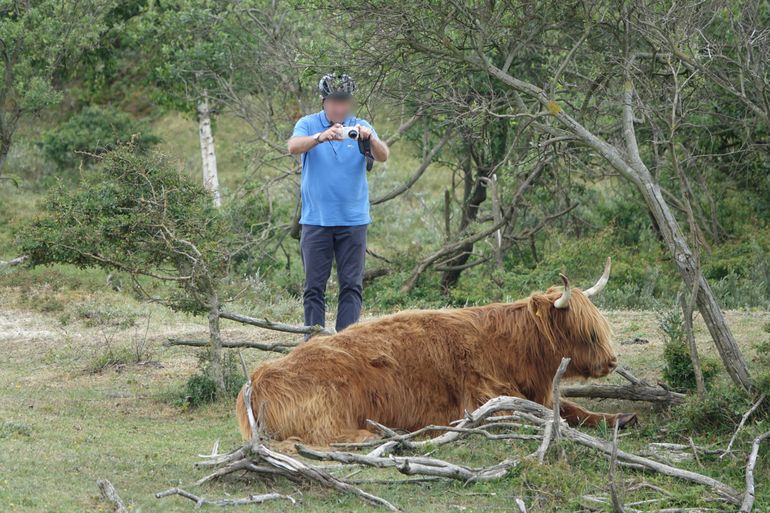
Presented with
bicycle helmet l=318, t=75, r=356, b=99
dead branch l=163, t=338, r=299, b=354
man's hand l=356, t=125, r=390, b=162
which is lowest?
dead branch l=163, t=338, r=299, b=354

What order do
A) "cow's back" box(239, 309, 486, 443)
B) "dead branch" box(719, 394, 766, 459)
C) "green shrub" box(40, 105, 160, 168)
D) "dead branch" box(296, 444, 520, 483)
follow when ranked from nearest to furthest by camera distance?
"dead branch" box(296, 444, 520, 483), "dead branch" box(719, 394, 766, 459), "cow's back" box(239, 309, 486, 443), "green shrub" box(40, 105, 160, 168)

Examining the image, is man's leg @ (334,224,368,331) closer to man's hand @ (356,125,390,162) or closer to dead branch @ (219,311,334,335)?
dead branch @ (219,311,334,335)

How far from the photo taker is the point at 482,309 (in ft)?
25.7

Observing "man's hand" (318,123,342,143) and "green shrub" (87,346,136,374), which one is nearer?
"man's hand" (318,123,342,143)

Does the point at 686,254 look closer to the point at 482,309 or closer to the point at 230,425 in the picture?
the point at 482,309

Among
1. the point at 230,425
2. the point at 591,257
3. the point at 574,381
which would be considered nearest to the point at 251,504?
the point at 230,425

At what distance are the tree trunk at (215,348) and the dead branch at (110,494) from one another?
291 cm

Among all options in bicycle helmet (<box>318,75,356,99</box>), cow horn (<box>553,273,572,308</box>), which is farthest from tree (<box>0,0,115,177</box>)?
cow horn (<box>553,273,572,308</box>)

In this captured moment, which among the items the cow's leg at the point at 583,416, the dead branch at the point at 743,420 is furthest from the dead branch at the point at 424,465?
the cow's leg at the point at 583,416

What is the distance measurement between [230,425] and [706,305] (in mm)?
3469

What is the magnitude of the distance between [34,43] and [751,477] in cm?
1523

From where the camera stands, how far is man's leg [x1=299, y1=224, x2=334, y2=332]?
8633mm

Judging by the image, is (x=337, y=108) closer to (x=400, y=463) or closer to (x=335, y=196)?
(x=335, y=196)

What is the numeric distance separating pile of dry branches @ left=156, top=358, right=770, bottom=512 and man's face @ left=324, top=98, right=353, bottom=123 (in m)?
2.70
